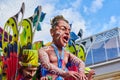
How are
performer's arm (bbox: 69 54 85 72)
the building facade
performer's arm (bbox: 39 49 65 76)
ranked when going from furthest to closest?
the building facade, performer's arm (bbox: 69 54 85 72), performer's arm (bbox: 39 49 65 76)

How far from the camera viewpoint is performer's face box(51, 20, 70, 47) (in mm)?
5385

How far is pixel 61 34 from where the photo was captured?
5.38 m

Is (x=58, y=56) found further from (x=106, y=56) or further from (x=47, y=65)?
(x=106, y=56)

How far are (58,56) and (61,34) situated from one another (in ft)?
0.92

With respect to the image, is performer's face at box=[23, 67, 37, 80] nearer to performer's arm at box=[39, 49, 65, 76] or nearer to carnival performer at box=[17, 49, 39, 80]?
carnival performer at box=[17, 49, 39, 80]

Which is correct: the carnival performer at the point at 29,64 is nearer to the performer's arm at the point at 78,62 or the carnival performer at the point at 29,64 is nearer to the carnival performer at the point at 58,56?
the carnival performer at the point at 58,56

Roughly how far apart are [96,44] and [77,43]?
6.74m

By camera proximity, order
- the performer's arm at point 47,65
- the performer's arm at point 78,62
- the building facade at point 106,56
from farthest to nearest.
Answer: the building facade at point 106,56
the performer's arm at point 78,62
the performer's arm at point 47,65

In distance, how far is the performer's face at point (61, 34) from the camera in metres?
5.39

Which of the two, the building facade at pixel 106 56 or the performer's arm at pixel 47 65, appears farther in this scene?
the building facade at pixel 106 56

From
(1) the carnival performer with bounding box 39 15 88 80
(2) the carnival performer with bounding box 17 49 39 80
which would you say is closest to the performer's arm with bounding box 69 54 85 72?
(1) the carnival performer with bounding box 39 15 88 80

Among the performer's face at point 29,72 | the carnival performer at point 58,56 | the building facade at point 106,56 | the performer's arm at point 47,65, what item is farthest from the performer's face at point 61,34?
the building facade at point 106,56

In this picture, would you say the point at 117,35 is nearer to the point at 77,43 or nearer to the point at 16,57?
the point at 77,43

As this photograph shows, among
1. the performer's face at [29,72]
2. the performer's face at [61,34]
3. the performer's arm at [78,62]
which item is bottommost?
the performer's face at [29,72]
